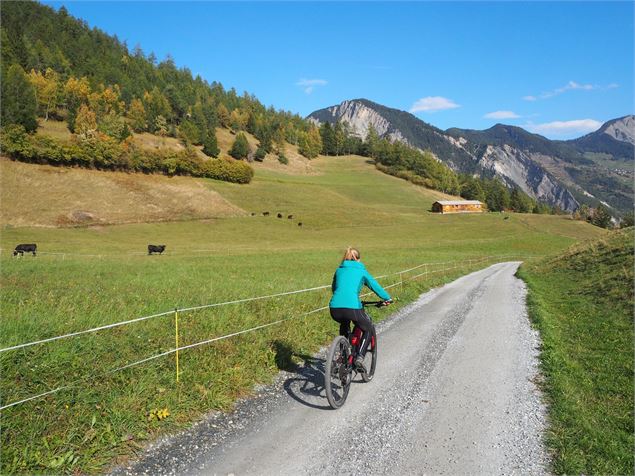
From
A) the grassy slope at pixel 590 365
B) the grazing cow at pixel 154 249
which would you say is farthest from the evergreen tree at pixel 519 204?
the grassy slope at pixel 590 365

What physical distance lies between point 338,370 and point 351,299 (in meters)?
1.46

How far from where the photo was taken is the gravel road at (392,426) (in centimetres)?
581

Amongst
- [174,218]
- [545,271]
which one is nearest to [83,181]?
[174,218]

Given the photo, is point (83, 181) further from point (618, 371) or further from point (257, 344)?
point (618, 371)

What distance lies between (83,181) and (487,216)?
97.9 metres

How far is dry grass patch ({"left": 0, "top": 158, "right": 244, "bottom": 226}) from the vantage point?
70688 mm

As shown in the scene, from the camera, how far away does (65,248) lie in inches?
1976

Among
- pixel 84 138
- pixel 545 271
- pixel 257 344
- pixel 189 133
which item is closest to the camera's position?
pixel 257 344

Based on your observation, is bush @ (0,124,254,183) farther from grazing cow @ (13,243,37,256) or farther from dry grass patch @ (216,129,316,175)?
grazing cow @ (13,243,37,256)

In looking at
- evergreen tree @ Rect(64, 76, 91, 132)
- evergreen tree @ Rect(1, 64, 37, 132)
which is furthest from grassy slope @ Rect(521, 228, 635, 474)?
evergreen tree @ Rect(64, 76, 91, 132)

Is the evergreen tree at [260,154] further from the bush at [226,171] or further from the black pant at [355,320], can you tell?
the black pant at [355,320]

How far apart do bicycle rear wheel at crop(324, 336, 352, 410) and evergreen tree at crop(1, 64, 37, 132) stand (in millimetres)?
115143

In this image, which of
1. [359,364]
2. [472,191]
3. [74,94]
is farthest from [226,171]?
[359,364]

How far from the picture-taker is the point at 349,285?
28.7ft
